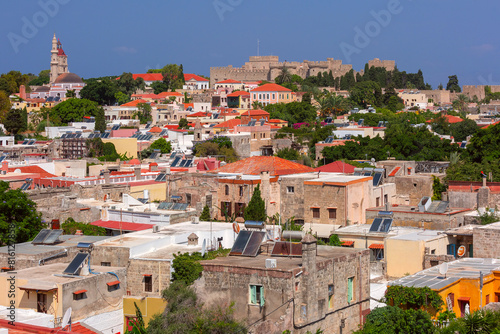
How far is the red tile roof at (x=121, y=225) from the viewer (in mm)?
22383

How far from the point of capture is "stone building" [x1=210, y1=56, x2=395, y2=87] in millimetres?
111938

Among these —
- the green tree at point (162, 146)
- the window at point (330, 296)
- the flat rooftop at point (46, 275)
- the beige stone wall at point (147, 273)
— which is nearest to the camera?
the window at point (330, 296)

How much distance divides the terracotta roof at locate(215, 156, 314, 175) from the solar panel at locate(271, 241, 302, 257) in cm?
1287

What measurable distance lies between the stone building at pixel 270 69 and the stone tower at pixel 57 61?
21674mm

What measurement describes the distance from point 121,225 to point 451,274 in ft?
32.2

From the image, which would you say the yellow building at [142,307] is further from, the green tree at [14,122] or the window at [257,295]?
the green tree at [14,122]

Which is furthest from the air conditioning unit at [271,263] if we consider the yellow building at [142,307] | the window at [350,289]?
the yellow building at [142,307]

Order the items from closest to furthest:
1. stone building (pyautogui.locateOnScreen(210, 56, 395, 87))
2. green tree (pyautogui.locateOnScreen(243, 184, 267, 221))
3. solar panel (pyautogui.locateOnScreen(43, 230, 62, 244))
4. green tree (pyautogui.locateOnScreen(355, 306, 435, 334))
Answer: green tree (pyautogui.locateOnScreen(355, 306, 435, 334)) < solar panel (pyautogui.locateOnScreen(43, 230, 62, 244)) < green tree (pyautogui.locateOnScreen(243, 184, 267, 221)) < stone building (pyautogui.locateOnScreen(210, 56, 395, 87))

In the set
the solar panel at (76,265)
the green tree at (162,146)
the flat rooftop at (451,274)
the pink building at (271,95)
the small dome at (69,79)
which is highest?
the small dome at (69,79)

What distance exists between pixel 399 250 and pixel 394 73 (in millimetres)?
92237

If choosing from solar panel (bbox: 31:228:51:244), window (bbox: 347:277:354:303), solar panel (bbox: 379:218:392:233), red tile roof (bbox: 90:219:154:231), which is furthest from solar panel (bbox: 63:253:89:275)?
solar panel (bbox: 379:218:392:233)

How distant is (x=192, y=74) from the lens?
11506 cm

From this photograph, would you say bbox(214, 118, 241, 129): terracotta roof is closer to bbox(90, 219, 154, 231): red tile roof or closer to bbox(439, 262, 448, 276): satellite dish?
bbox(90, 219, 154, 231): red tile roof

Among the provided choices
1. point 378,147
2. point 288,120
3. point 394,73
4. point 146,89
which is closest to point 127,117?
point 288,120
